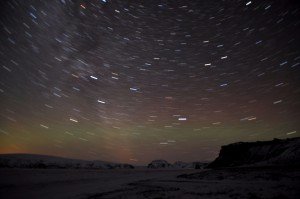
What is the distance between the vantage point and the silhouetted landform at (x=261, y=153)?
29791 mm

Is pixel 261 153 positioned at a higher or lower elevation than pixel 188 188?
higher

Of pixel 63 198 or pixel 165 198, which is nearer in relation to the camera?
pixel 165 198

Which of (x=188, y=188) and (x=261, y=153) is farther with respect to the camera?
(x=261, y=153)

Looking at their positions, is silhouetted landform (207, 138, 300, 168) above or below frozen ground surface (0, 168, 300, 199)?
above

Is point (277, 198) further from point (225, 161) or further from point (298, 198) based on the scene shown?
point (225, 161)

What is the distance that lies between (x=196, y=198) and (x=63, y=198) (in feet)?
21.5

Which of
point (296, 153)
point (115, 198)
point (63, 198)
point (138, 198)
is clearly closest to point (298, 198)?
point (138, 198)

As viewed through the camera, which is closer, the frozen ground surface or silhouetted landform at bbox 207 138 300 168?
the frozen ground surface

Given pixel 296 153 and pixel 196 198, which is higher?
pixel 296 153

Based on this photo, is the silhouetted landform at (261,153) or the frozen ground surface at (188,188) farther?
the silhouetted landform at (261,153)

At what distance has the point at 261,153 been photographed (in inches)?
1620

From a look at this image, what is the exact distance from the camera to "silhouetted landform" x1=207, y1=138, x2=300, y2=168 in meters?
29.8

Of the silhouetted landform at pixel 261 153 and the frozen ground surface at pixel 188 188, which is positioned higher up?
the silhouetted landform at pixel 261 153

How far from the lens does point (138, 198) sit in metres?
9.30
